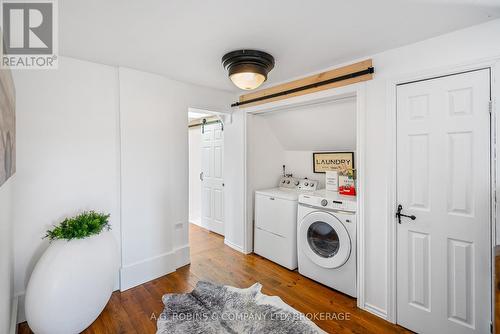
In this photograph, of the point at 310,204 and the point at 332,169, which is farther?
the point at 332,169

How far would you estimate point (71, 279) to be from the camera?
Answer: 1771 millimetres

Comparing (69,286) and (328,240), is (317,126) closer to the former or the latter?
(328,240)

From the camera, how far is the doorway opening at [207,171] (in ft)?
14.0

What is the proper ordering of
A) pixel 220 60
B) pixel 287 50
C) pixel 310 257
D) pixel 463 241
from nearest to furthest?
pixel 463 241 → pixel 287 50 → pixel 220 60 → pixel 310 257

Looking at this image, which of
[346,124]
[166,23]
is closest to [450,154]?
[346,124]

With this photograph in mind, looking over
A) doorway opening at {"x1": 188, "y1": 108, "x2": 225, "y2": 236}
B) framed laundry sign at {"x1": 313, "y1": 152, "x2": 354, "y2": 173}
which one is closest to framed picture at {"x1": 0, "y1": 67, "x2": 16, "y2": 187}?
doorway opening at {"x1": 188, "y1": 108, "x2": 225, "y2": 236}

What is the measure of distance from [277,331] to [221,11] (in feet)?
7.93

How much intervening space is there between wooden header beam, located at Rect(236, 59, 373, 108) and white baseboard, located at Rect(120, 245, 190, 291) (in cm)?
223

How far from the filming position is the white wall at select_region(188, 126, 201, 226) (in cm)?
494

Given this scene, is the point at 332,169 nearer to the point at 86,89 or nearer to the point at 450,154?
the point at 450,154

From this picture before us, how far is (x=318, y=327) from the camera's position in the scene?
197 cm

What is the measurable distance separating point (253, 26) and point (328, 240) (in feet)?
7.26

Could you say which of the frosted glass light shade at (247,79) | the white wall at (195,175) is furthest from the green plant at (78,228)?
the white wall at (195,175)

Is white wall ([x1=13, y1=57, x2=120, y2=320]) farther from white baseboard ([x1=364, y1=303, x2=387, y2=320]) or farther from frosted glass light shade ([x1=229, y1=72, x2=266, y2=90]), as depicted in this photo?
white baseboard ([x1=364, y1=303, x2=387, y2=320])
